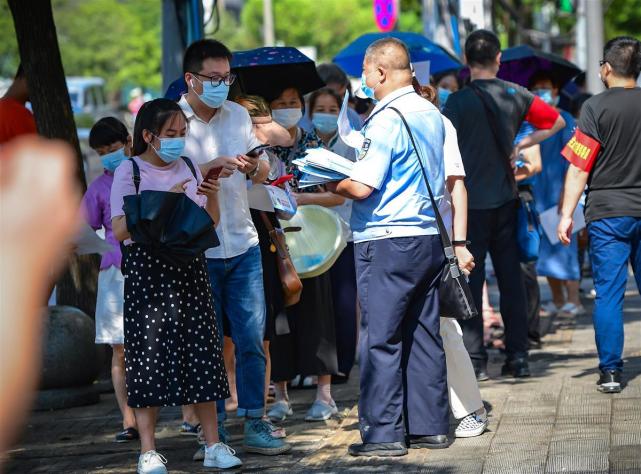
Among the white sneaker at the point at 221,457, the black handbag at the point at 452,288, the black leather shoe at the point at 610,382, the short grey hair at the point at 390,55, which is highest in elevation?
the short grey hair at the point at 390,55

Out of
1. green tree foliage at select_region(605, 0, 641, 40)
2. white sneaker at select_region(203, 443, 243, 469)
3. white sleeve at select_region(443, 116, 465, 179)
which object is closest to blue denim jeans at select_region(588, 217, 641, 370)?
white sleeve at select_region(443, 116, 465, 179)

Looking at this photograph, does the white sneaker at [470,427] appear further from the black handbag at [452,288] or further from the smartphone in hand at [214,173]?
the smartphone in hand at [214,173]

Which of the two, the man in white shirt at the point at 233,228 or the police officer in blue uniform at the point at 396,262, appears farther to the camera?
the man in white shirt at the point at 233,228

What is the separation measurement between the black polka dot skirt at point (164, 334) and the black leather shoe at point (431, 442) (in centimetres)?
107

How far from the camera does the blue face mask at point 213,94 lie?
6.17m

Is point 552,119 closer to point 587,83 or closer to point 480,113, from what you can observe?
point 480,113

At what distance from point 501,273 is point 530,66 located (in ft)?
9.13

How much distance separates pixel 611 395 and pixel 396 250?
2.04 m

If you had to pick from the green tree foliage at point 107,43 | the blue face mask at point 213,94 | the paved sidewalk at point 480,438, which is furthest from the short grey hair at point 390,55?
the green tree foliage at point 107,43

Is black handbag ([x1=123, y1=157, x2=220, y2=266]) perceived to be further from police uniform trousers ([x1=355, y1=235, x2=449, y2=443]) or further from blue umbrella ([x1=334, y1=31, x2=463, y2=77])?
blue umbrella ([x1=334, y1=31, x2=463, y2=77])

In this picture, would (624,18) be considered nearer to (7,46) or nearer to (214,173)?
(7,46)

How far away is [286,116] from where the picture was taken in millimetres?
7414

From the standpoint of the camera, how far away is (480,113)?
795cm

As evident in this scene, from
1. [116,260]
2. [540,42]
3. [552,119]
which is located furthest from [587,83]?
[540,42]
